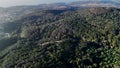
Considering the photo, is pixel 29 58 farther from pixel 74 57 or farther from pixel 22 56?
pixel 74 57

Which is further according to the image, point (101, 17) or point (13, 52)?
point (101, 17)

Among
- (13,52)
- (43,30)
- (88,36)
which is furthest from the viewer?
(43,30)

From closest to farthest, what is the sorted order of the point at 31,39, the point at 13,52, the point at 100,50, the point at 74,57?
the point at 74,57
the point at 100,50
the point at 13,52
the point at 31,39

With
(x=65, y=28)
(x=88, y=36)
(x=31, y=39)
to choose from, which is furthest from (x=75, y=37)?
(x=31, y=39)

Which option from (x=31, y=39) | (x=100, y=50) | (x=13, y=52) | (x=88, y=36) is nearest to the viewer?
(x=100, y=50)

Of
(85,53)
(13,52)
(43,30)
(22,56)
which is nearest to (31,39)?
(43,30)

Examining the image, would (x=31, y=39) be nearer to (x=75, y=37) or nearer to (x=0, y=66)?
(x=75, y=37)
